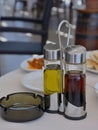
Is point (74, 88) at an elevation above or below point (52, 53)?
below

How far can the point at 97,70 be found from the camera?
4.75 ft

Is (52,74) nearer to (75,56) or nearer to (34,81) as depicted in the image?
(75,56)

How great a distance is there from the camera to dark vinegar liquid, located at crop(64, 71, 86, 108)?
1027mm

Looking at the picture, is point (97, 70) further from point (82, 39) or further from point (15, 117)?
point (82, 39)

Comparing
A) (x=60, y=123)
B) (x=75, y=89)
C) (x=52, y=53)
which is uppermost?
(x=52, y=53)

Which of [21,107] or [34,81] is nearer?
[21,107]

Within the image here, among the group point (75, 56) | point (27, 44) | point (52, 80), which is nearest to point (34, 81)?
point (52, 80)

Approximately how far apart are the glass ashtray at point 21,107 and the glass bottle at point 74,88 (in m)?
0.10

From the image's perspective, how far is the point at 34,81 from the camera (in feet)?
4.50

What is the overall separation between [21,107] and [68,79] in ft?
0.59

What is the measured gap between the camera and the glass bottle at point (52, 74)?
1.07 m

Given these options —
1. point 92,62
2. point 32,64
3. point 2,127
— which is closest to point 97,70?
point 92,62

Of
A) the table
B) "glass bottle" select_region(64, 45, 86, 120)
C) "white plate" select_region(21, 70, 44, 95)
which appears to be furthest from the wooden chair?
"glass bottle" select_region(64, 45, 86, 120)

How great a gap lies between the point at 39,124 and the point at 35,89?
0.82ft
